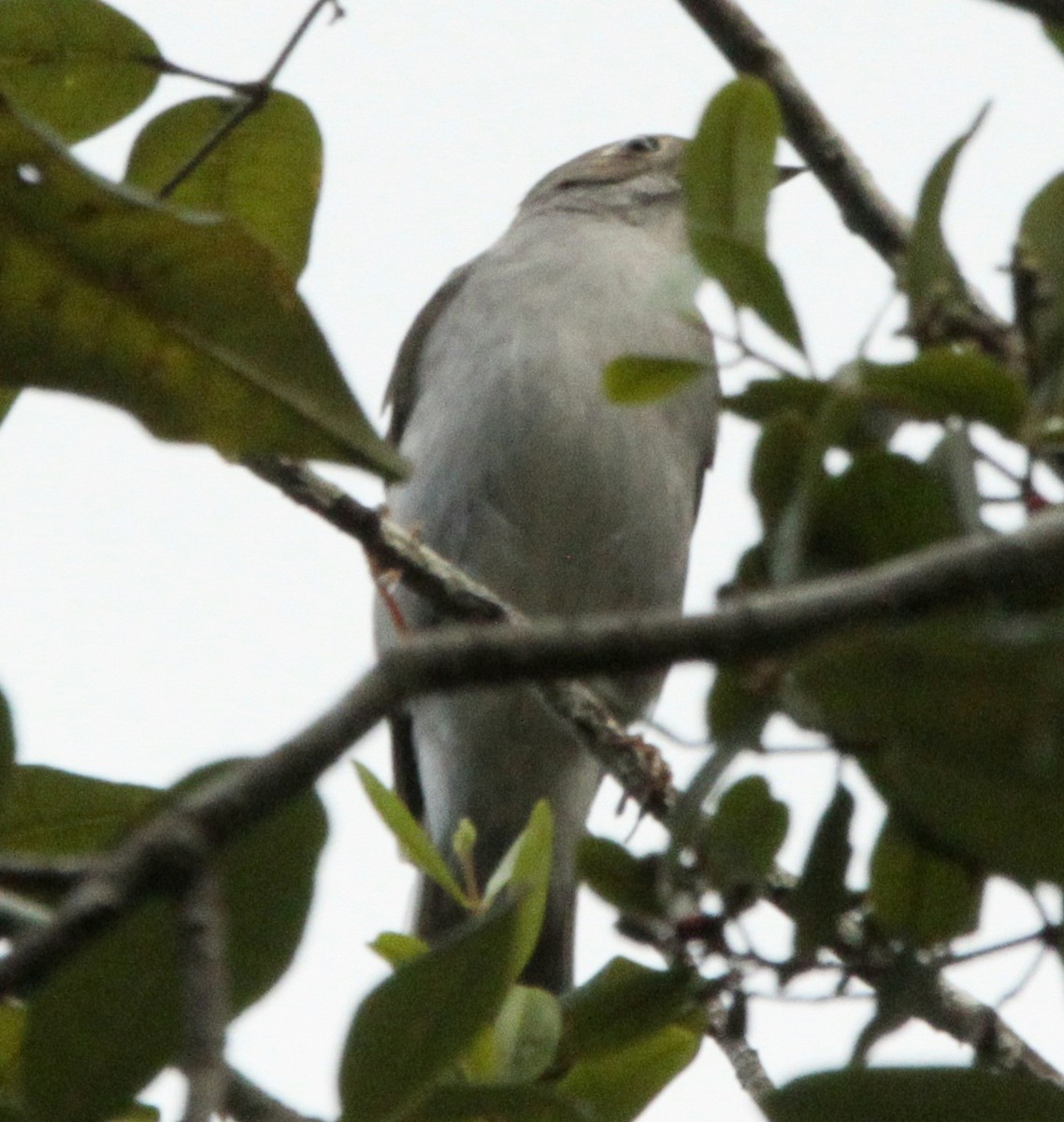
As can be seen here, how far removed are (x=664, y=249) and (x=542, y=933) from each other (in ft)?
8.55

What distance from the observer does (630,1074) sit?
222 cm

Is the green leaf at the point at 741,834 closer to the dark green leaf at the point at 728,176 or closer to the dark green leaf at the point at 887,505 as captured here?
the dark green leaf at the point at 887,505

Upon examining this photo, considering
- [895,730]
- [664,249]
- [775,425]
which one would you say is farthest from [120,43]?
[664,249]

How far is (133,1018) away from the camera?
63.8 inches

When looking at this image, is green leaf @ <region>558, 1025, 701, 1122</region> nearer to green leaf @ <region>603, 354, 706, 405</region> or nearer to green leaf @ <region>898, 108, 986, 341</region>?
green leaf @ <region>603, 354, 706, 405</region>

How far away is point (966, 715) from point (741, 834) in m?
Answer: 0.62

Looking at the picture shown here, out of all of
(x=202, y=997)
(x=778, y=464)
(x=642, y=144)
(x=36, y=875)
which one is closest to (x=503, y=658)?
(x=202, y=997)

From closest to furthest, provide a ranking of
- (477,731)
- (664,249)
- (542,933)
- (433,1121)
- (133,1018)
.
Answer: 1. (133,1018)
2. (433,1121)
3. (542,933)
4. (477,731)
5. (664,249)

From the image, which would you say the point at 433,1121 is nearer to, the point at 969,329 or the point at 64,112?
the point at 969,329

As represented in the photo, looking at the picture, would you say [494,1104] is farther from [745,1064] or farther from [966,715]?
[745,1064]

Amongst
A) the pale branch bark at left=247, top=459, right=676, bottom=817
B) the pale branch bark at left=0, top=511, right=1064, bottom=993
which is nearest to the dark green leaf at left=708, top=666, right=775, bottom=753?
the pale branch bark at left=0, top=511, right=1064, bottom=993

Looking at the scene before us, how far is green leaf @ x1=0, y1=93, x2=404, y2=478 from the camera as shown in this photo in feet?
5.46

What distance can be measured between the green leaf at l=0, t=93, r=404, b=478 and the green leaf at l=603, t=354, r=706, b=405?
25cm

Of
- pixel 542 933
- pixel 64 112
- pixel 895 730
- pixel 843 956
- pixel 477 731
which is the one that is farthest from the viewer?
pixel 477 731
